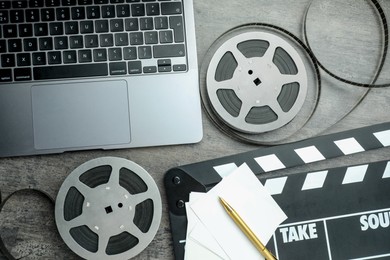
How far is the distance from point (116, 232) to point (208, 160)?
18cm

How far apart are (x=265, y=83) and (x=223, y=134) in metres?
0.11

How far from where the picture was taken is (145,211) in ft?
2.69

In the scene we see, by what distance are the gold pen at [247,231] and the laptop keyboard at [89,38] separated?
0.23 meters

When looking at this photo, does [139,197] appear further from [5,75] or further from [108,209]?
[5,75]

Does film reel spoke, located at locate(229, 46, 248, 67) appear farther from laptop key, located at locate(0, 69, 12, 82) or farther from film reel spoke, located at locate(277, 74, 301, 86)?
laptop key, located at locate(0, 69, 12, 82)

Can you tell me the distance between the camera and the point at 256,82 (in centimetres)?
84

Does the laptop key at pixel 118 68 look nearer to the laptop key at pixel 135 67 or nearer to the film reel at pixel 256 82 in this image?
the laptop key at pixel 135 67

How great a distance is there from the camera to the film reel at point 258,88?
84cm

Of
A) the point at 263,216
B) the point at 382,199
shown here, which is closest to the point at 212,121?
the point at 263,216

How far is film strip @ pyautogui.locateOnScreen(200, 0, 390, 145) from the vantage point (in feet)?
2.75

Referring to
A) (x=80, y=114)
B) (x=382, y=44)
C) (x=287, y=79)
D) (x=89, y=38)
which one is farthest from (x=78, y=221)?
(x=382, y=44)

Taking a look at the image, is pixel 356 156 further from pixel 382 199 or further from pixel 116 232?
pixel 116 232

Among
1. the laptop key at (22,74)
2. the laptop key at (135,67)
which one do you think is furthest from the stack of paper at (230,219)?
the laptop key at (22,74)

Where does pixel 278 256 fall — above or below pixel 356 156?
below
